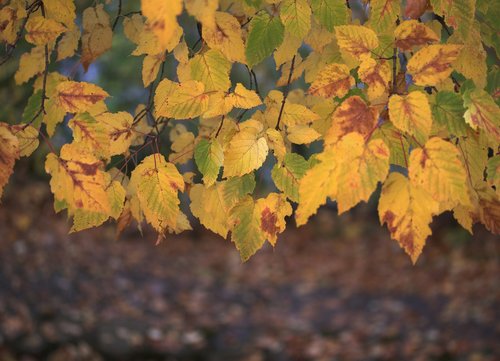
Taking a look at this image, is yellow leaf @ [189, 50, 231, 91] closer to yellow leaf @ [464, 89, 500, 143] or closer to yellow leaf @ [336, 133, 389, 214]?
yellow leaf @ [336, 133, 389, 214]

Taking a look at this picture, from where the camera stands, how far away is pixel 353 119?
1199mm

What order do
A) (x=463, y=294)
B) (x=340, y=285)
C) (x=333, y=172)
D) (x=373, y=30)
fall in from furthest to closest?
(x=340, y=285), (x=463, y=294), (x=373, y=30), (x=333, y=172)

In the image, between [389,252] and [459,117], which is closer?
[459,117]

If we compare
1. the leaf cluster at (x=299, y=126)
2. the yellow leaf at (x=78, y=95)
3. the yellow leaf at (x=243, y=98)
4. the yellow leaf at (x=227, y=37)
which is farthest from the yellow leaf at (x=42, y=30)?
the yellow leaf at (x=243, y=98)

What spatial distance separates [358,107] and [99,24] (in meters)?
1.05

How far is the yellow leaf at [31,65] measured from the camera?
1.90 metres

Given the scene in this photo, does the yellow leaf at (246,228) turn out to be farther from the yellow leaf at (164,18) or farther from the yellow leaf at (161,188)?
the yellow leaf at (164,18)

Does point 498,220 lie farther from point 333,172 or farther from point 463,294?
point 463,294

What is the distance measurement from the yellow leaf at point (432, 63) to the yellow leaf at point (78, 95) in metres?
0.71

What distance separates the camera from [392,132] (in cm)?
135

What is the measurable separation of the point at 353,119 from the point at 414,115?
12cm

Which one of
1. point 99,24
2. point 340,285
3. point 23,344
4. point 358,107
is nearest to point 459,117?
point 358,107

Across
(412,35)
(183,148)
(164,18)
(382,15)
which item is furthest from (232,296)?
(164,18)

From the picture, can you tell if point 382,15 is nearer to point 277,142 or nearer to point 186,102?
point 277,142
